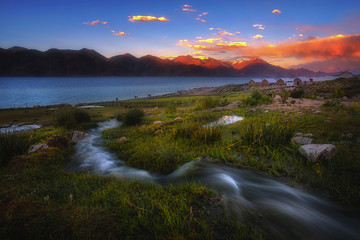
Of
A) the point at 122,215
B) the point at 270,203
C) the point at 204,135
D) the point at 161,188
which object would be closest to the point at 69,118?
the point at 204,135

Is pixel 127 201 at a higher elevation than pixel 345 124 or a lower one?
lower

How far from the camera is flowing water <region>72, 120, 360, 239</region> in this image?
2.85 metres

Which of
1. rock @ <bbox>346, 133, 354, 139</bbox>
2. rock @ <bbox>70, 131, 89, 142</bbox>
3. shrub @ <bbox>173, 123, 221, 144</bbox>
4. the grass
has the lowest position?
rock @ <bbox>70, 131, 89, 142</bbox>

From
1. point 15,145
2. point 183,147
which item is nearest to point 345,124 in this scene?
point 183,147

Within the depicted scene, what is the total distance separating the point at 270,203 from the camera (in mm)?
3477

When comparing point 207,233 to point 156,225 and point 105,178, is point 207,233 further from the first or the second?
point 105,178

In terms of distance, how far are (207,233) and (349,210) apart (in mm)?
3006

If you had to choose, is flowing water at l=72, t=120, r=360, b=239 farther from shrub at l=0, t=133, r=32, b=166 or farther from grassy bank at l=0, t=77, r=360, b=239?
shrub at l=0, t=133, r=32, b=166

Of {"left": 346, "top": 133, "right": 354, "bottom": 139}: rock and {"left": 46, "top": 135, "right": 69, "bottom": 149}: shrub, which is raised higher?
{"left": 346, "top": 133, "right": 354, "bottom": 139}: rock

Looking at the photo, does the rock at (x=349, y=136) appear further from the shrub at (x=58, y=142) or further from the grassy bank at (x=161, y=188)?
the shrub at (x=58, y=142)

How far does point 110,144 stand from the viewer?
27.8 feet

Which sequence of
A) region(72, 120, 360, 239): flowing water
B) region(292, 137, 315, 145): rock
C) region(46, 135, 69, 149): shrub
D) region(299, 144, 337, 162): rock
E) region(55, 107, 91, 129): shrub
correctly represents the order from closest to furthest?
region(72, 120, 360, 239): flowing water → region(299, 144, 337, 162): rock → region(292, 137, 315, 145): rock → region(46, 135, 69, 149): shrub → region(55, 107, 91, 129): shrub

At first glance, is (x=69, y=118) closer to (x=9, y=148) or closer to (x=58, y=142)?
(x=58, y=142)

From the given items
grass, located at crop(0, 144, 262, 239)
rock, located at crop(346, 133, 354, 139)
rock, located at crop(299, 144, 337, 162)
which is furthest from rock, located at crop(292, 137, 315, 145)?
grass, located at crop(0, 144, 262, 239)
